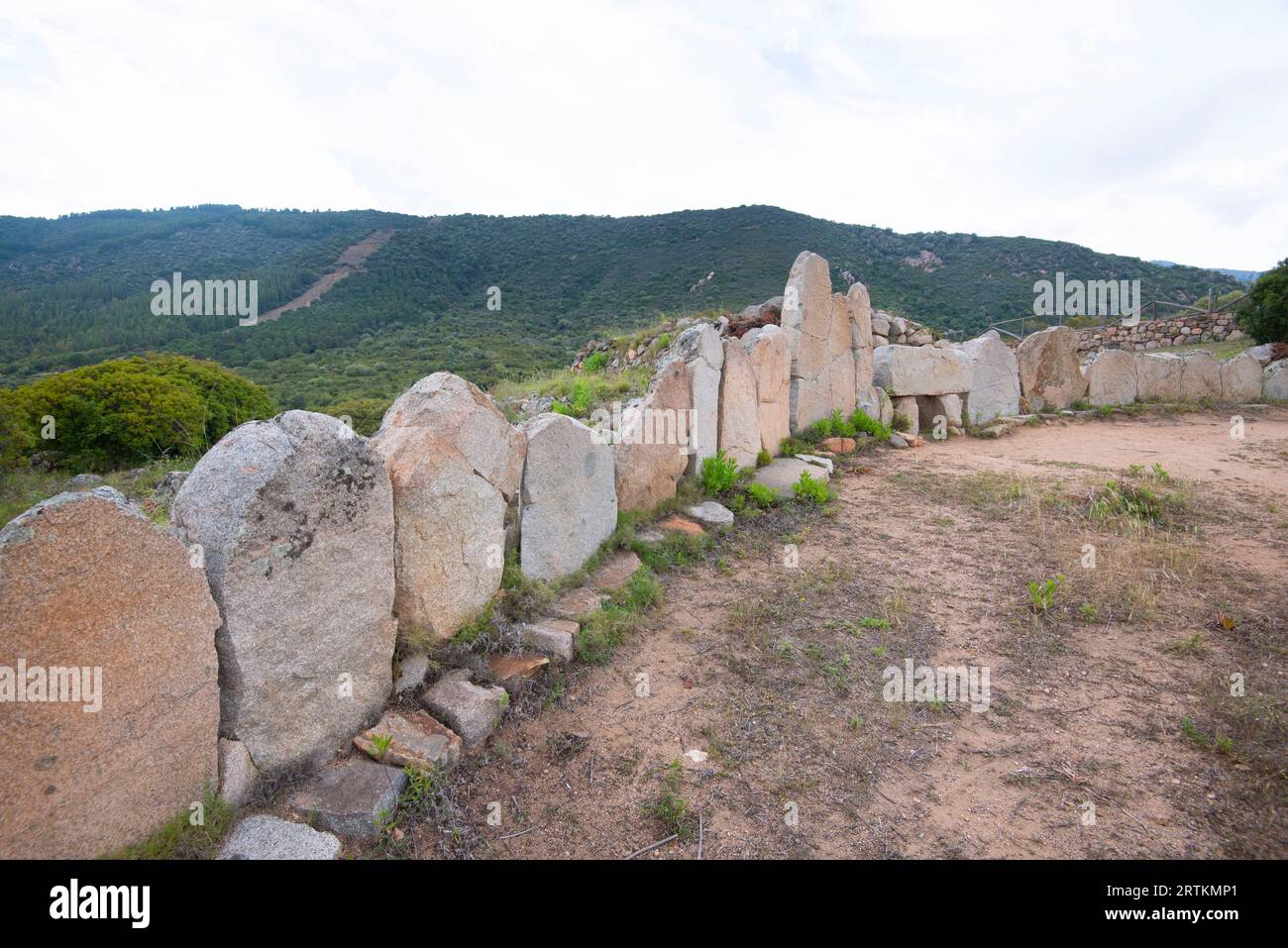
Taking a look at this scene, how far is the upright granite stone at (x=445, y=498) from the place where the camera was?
3596mm

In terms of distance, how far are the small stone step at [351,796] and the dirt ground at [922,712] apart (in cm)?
23

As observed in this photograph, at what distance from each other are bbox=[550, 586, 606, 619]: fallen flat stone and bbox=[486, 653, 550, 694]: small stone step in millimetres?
499

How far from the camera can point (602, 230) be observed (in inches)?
1745

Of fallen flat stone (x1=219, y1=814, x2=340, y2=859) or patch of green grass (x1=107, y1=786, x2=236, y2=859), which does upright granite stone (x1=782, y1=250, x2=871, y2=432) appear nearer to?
fallen flat stone (x1=219, y1=814, x2=340, y2=859)

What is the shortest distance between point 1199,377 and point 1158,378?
891mm

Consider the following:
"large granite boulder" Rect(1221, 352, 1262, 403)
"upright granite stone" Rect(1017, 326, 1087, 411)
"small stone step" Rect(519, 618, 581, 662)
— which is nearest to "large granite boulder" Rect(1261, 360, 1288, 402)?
"large granite boulder" Rect(1221, 352, 1262, 403)

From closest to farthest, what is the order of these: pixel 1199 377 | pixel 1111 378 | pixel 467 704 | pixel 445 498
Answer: pixel 467 704 → pixel 445 498 → pixel 1111 378 → pixel 1199 377

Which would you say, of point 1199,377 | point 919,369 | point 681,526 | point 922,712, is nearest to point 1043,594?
point 922,712

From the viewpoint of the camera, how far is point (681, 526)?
5.92 metres

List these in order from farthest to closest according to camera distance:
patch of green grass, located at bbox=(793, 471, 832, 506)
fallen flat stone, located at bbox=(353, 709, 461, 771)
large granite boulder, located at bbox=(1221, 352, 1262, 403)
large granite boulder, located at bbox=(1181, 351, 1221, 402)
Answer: large granite boulder, located at bbox=(1221, 352, 1262, 403)
large granite boulder, located at bbox=(1181, 351, 1221, 402)
patch of green grass, located at bbox=(793, 471, 832, 506)
fallen flat stone, located at bbox=(353, 709, 461, 771)

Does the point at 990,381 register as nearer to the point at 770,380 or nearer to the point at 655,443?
the point at 770,380

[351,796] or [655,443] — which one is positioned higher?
[655,443]

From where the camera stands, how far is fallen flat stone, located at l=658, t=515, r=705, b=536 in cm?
585

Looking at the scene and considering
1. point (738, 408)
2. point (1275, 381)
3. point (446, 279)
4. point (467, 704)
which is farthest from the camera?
point (446, 279)
